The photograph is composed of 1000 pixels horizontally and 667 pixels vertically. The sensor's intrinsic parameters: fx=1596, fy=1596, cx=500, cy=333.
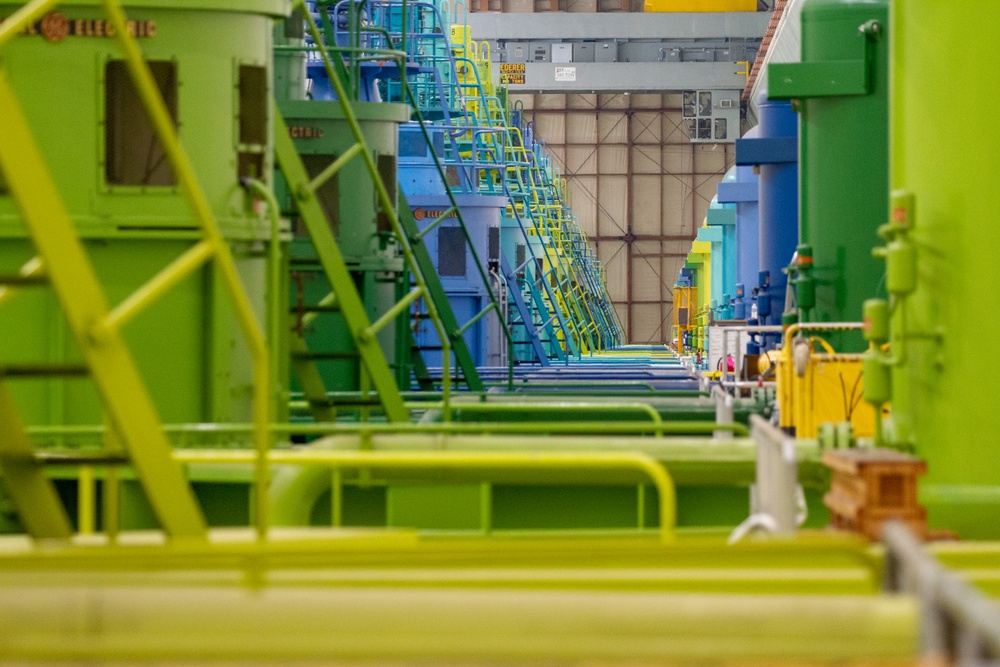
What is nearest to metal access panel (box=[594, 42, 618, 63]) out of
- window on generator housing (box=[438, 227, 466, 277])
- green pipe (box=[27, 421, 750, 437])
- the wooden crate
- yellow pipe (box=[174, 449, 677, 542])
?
window on generator housing (box=[438, 227, 466, 277])

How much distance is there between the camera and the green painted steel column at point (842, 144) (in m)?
9.50

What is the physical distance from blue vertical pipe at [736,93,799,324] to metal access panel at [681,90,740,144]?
76.2 ft

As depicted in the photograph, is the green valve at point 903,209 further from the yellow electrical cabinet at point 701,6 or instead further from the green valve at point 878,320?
the yellow electrical cabinet at point 701,6

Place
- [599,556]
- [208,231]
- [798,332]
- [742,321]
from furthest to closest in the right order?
[742,321] → [798,332] → [208,231] → [599,556]

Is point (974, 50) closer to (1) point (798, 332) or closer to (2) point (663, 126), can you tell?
(1) point (798, 332)

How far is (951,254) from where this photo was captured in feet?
17.3

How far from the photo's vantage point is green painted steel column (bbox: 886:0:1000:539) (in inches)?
200

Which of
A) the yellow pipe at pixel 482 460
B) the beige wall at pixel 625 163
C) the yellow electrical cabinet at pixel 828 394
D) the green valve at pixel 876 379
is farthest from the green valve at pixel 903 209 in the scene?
the beige wall at pixel 625 163

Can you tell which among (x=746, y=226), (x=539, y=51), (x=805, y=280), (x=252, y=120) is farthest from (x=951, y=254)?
(x=539, y=51)

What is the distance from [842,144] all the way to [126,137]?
4.65 metres

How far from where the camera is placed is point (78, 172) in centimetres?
668

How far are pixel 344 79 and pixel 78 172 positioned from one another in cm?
532

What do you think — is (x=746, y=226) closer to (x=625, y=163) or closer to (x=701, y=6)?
(x=701, y=6)

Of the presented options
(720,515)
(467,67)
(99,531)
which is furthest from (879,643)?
(467,67)
